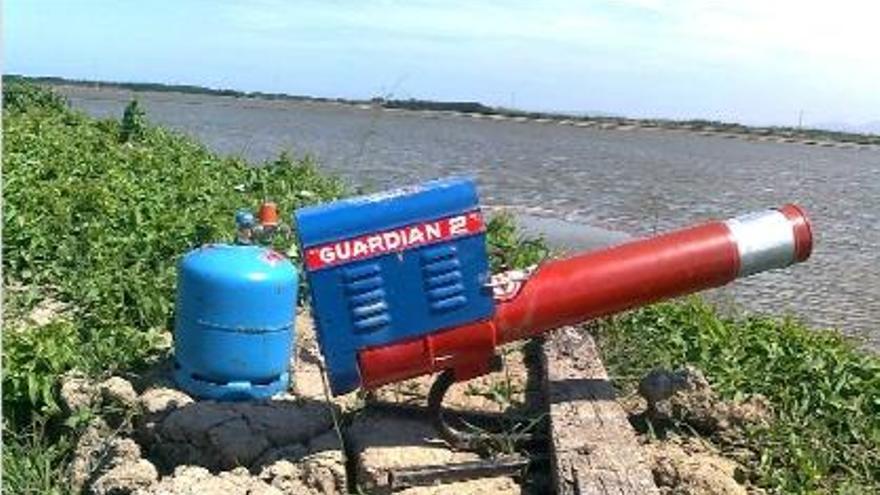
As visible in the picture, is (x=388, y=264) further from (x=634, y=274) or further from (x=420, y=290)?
(x=634, y=274)

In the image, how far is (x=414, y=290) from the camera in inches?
182

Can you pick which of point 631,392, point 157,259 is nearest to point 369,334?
point 631,392

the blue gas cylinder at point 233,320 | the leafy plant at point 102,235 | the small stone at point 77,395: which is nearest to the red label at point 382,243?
the blue gas cylinder at point 233,320

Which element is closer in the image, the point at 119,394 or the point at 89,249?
the point at 119,394

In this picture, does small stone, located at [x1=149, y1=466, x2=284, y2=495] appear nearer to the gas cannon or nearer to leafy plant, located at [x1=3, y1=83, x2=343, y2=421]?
the gas cannon

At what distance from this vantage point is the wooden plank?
4180 millimetres

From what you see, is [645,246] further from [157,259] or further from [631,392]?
[157,259]

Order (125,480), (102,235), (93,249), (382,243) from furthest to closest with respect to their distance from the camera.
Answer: (102,235) → (93,249) → (382,243) → (125,480)

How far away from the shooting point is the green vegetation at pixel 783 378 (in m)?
5.19

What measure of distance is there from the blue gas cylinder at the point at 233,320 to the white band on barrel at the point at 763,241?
6.60 feet

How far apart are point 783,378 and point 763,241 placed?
4.34ft

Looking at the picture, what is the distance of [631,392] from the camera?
584 centimetres

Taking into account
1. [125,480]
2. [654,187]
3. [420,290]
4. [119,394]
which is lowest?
[654,187]

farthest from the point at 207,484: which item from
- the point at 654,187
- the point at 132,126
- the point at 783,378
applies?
the point at 654,187
